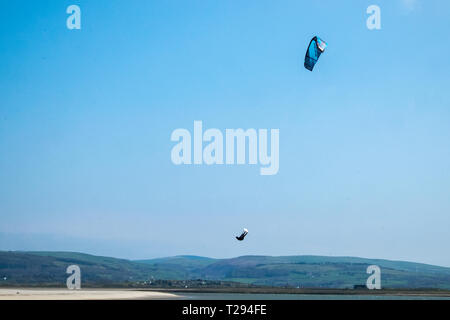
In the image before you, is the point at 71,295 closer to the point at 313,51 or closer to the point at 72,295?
the point at 72,295

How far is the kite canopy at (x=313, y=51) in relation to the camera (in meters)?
50.0

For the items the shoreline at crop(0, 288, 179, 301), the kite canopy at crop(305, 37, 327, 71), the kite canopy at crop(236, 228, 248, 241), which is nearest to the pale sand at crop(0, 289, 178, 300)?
the shoreline at crop(0, 288, 179, 301)

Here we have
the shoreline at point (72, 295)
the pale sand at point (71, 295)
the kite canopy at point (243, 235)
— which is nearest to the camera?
the kite canopy at point (243, 235)

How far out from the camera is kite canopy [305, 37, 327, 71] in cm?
5003

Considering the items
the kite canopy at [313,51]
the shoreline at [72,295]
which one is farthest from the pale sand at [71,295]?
the kite canopy at [313,51]

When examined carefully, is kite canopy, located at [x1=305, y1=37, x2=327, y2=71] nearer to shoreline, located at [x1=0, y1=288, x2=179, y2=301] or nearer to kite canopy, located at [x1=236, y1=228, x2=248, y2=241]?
kite canopy, located at [x1=236, y1=228, x2=248, y2=241]

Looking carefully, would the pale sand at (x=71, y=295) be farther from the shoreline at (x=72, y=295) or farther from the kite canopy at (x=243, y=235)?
the kite canopy at (x=243, y=235)

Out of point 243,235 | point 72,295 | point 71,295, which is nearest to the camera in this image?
point 243,235

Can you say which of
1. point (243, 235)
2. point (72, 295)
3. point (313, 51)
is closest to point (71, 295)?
point (72, 295)

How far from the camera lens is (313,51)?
51.2m
